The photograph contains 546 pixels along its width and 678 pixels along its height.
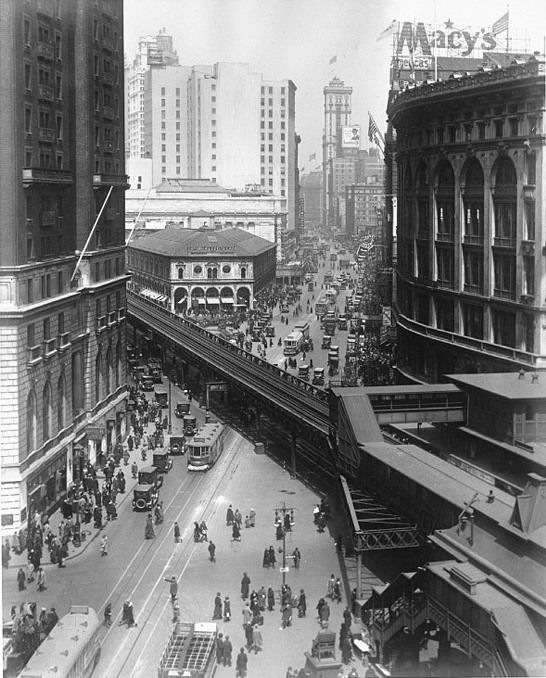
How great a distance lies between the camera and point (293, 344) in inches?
4702

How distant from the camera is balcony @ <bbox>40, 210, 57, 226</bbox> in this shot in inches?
2466

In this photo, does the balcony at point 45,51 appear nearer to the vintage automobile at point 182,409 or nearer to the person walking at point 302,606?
the vintage automobile at point 182,409

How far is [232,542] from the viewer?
54844 mm

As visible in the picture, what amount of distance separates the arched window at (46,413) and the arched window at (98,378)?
1231cm

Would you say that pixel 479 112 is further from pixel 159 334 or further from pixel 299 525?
pixel 159 334

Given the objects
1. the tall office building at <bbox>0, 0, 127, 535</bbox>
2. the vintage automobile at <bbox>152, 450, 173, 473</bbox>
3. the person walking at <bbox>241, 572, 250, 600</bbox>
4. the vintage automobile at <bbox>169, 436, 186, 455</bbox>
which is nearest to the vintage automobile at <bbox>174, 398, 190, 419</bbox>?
the tall office building at <bbox>0, 0, 127, 535</bbox>

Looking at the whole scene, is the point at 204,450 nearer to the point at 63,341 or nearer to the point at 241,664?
the point at 63,341

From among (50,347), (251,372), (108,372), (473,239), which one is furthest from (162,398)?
(473,239)

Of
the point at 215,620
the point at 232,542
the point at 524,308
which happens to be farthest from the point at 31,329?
the point at 524,308

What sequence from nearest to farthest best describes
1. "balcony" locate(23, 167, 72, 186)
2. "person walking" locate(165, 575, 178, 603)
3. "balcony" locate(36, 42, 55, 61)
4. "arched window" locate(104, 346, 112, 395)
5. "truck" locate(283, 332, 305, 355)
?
"person walking" locate(165, 575, 178, 603)
"balcony" locate(23, 167, 72, 186)
"balcony" locate(36, 42, 55, 61)
"arched window" locate(104, 346, 112, 395)
"truck" locate(283, 332, 305, 355)

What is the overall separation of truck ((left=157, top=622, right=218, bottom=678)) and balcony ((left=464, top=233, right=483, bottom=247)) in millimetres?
40673

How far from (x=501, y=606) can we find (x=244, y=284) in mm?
130887

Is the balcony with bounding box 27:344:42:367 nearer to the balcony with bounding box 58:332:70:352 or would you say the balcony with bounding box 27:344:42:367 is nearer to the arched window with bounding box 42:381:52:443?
the arched window with bounding box 42:381:52:443

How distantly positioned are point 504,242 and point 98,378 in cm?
2934
